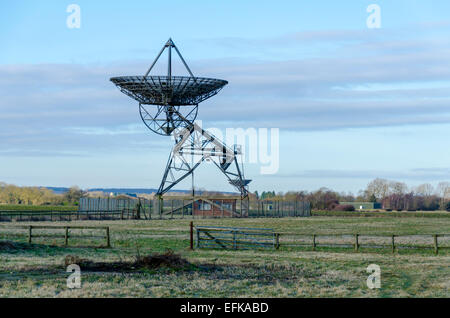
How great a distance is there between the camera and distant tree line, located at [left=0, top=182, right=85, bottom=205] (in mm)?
163738

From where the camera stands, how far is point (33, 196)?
174375mm

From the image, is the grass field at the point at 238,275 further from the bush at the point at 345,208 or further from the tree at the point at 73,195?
the tree at the point at 73,195

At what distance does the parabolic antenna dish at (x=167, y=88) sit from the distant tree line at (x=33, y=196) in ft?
295

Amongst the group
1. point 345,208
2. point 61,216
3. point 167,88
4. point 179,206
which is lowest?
point 345,208

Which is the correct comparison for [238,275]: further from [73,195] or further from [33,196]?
[33,196]

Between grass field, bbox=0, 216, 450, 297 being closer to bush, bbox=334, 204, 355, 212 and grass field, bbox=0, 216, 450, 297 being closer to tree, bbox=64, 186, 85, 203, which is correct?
bush, bbox=334, 204, 355, 212

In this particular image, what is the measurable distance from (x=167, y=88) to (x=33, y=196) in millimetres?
114501

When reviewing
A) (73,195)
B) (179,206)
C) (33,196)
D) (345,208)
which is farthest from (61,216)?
(33,196)

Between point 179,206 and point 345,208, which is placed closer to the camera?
point 179,206

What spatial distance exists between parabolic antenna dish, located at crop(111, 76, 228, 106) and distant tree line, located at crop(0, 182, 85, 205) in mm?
90036

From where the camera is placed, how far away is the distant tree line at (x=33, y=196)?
16374 cm

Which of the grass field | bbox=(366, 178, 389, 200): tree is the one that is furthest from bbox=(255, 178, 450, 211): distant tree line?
the grass field
